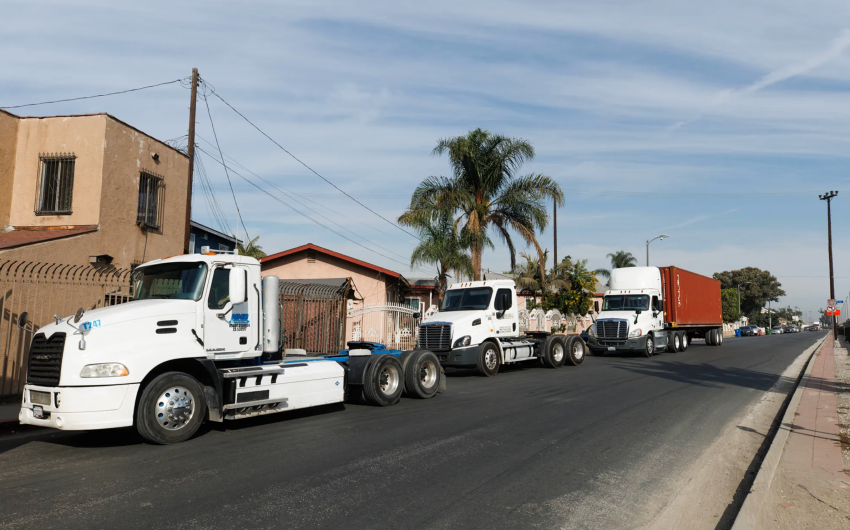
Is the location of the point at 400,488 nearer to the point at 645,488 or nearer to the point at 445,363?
the point at 645,488

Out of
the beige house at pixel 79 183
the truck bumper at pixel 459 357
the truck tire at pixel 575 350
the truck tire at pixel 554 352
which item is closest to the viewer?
the beige house at pixel 79 183

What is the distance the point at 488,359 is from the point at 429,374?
5.14m

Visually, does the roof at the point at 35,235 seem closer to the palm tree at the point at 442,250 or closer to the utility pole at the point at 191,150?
the utility pole at the point at 191,150

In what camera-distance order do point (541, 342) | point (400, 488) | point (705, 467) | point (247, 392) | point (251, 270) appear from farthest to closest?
point (541, 342), point (251, 270), point (247, 392), point (705, 467), point (400, 488)

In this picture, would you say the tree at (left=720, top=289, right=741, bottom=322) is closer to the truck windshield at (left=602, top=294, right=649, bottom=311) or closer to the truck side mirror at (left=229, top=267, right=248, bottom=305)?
the truck windshield at (left=602, top=294, right=649, bottom=311)

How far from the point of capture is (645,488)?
6098 millimetres

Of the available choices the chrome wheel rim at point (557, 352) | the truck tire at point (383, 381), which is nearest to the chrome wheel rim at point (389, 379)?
the truck tire at point (383, 381)

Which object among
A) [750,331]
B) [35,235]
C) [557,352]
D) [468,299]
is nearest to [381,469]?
[468,299]

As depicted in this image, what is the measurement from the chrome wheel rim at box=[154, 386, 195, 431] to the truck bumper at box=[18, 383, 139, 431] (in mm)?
396

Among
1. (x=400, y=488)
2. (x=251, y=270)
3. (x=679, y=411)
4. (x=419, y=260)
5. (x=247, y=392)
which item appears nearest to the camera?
(x=400, y=488)

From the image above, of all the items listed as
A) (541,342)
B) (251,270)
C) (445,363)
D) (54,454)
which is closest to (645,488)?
(251,270)

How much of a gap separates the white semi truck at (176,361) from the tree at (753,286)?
11222 cm

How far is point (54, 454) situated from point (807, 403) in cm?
1236

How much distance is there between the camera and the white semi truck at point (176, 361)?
7.29 m
